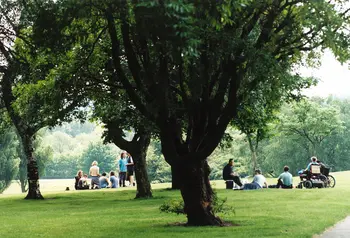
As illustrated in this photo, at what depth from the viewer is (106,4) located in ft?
39.8

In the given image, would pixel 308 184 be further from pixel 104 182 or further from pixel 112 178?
pixel 104 182

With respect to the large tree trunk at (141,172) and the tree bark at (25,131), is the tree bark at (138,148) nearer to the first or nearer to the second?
the large tree trunk at (141,172)

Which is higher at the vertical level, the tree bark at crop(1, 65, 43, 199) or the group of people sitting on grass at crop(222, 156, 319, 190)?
the tree bark at crop(1, 65, 43, 199)

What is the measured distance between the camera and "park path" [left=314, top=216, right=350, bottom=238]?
12720 millimetres

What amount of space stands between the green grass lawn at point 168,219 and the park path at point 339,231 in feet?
0.67

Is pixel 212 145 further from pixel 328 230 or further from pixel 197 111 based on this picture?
pixel 328 230

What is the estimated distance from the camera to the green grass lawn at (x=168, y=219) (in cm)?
1398

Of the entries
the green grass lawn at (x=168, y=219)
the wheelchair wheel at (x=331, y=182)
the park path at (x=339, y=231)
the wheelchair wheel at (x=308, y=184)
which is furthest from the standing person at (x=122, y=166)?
the park path at (x=339, y=231)

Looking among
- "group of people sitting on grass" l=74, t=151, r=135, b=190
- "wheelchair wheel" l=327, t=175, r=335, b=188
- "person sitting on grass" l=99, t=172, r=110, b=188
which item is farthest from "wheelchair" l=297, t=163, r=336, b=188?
"person sitting on grass" l=99, t=172, r=110, b=188

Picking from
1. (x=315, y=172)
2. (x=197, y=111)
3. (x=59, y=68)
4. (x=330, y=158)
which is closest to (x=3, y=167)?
(x=330, y=158)

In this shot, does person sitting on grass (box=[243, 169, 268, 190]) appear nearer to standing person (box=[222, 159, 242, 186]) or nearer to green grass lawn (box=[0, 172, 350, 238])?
standing person (box=[222, 159, 242, 186])

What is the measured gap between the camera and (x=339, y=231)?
1351cm

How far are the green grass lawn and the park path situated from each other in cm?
20

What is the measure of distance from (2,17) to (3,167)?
5142 centimetres
